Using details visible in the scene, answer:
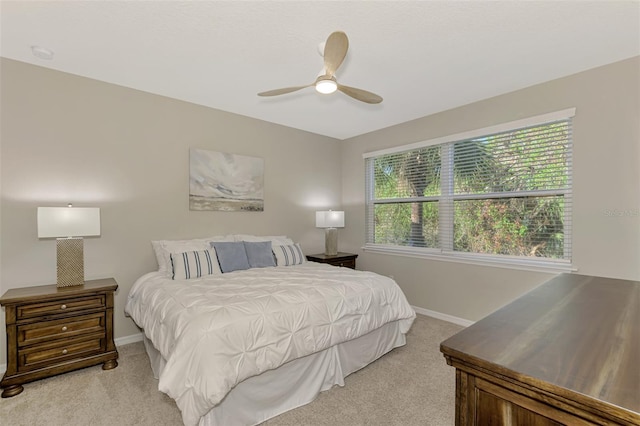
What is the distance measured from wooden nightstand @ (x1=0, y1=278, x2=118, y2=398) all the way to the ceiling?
2017 mm

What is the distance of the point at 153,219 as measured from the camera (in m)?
3.41

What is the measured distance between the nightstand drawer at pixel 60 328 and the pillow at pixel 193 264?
69 centimetres

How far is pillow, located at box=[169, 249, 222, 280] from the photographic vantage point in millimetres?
2926

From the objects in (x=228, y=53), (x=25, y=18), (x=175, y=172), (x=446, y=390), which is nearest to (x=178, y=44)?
(x=228, y=53)

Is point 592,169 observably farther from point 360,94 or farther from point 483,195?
point 360,94

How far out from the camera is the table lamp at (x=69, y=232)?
251 cm

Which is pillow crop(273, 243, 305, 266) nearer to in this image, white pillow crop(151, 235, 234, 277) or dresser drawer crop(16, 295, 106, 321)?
white pillow crop(151, 235, 234, 277)

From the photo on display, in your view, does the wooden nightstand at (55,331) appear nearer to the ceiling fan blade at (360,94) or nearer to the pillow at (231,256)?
the pillow at (231,256)

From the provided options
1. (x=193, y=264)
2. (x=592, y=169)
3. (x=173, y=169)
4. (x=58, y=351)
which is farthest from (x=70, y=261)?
(x=592, y=169)

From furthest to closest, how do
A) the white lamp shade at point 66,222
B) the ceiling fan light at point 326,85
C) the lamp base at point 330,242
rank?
the lamp base at point 330,242 < the white lamp shade at point 66,222 < the ceiling fan light at point 326,85

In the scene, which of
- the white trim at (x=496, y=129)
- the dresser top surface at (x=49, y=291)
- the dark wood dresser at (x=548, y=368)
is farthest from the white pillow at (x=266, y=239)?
the dark wood dresser at (x=548, y=368)

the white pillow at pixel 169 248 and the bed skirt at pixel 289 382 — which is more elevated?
the white pillow at pixel 169 248

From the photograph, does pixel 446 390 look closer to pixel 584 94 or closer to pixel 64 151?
pixel 584 94

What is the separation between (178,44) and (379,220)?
3478 millimetres
